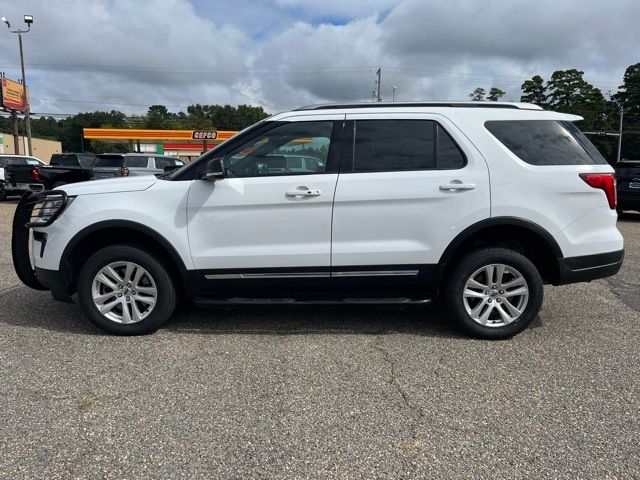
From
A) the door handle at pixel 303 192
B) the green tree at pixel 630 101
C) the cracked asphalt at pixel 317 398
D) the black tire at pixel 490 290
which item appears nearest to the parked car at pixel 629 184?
the cracked asphalt at pixel 317 398

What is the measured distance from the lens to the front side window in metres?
4.17

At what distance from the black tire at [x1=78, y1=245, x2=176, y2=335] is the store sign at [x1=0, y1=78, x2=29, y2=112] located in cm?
4549

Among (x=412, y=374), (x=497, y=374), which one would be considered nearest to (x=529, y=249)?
(x=497, y=374)

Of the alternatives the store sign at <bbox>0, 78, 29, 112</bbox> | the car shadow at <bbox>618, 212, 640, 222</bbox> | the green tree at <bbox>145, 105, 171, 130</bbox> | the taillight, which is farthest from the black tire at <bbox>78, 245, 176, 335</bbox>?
the green tree at <bbox>145, 105, 171, 130</bbox>

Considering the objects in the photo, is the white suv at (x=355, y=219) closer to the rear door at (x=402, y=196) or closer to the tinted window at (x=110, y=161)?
the rear door at (x=402, y=196)

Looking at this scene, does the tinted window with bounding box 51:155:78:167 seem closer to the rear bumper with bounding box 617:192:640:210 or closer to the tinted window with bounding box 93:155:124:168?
the tinted window with bounding box 93:155:124:168

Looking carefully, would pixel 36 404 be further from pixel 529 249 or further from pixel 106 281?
pixel 529 249

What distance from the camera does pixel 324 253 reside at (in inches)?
163

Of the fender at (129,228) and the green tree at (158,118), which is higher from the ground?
the green tree at (158,118)

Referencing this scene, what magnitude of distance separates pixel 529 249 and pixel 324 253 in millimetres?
1835

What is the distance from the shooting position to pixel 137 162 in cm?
1664

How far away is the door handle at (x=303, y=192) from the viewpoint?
4051mm

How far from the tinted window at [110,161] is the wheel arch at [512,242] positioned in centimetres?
1410

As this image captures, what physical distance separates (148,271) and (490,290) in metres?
2.88
